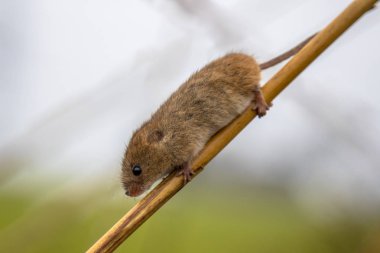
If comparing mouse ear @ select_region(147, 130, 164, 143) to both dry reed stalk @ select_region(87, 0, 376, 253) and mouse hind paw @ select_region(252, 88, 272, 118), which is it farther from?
dry reed stalk @ select_region(87, 0, 376, 253)

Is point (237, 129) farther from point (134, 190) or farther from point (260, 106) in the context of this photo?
point (134, 190)

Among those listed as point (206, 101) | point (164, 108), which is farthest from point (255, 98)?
point (164, 108)

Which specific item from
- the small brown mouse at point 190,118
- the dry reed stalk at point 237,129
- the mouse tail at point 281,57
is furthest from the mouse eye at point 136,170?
the mouse tail at point 281,57

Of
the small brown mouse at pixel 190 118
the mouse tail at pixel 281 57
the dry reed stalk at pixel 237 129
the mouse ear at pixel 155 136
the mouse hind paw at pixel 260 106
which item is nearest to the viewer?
the dry reed stalk at pixel 237 129

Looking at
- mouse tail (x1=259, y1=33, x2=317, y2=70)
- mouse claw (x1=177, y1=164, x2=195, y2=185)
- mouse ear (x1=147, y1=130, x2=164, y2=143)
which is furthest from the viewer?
mouse ear (x1=147, y1=130, x2=164, y2=143)

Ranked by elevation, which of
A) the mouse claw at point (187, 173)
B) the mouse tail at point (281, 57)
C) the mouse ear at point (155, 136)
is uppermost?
the mouse ear at point (155, 136)

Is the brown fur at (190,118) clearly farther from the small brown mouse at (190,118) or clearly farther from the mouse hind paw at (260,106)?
the mouse hind paw at (260,106)

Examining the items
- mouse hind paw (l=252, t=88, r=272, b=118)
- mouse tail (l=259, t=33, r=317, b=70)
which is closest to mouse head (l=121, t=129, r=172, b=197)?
mouse hind paw (l=252, t=88, r=272, b=118)
